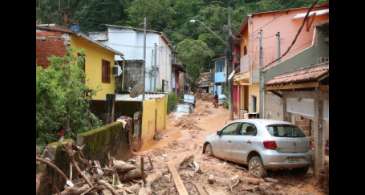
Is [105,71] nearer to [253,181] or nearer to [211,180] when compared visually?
[211,180]

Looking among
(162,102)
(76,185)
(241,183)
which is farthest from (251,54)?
(76,185)

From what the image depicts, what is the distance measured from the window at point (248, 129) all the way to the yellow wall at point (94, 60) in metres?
7.00

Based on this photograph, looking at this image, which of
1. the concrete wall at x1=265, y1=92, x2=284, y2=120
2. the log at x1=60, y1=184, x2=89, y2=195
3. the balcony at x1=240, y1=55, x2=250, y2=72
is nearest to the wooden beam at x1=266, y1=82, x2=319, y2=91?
the concrete wall at x1=265, y1=92, x2=284, y2=120

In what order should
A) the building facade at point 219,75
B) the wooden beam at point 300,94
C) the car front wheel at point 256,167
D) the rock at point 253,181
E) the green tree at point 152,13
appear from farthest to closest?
the building facade at point 219,75 → the green tree at point 152,13 → the wooden beam at point 300,94 → the car front wheel at point 256,167 → the rock at point 253,181

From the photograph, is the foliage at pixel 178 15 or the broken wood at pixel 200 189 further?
the foliage at pixel 178 15

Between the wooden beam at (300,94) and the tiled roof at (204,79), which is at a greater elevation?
the tiled roof at (204,79)

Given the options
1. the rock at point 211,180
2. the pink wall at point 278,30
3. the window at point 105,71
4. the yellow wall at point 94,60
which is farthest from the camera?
the pink wall at point 278,30

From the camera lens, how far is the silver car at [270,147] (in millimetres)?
10688

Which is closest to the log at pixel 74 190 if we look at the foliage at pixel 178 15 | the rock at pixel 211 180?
the rock at pixel 211 180

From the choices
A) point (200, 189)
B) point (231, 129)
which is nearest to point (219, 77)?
point (231, 129)

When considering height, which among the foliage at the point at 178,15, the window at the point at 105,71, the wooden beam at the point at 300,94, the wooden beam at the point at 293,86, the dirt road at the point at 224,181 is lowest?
the dirt road at the point at 224,181

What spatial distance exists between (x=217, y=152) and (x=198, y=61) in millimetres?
40609

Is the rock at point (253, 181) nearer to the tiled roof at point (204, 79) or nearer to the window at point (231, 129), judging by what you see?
the window at point (231, 129)

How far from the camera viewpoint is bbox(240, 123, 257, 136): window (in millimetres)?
11486
